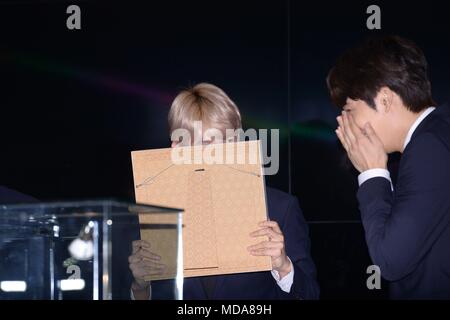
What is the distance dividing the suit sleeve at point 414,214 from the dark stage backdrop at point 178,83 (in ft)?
6.49

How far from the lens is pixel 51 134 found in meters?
3.71

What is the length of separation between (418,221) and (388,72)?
367 mm

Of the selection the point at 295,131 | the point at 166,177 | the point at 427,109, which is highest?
the point at 295,131

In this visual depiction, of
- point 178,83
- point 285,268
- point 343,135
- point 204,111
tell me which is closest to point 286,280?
point 285,268

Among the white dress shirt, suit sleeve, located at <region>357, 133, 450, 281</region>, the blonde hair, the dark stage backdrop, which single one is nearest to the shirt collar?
the white dress shirt

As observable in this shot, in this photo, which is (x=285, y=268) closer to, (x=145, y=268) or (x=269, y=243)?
(x=269, y=243)

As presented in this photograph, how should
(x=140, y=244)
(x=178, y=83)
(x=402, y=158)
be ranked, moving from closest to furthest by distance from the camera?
(x=140, y=244)
(x=402, y=158)
(x=178, y=83)

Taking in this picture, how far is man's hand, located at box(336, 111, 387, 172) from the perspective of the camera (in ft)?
5.34

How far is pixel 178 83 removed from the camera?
3.62m

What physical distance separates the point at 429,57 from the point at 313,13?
1.88 ft

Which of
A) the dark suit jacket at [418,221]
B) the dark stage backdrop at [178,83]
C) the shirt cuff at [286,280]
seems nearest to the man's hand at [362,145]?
the dark suit jacket at [418,221]
